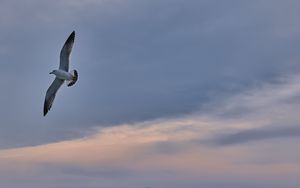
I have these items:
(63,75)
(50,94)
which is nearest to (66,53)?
(63,75)

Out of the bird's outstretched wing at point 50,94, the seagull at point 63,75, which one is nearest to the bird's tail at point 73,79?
the seagull at point 63,75

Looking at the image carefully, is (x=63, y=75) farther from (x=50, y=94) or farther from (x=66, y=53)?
(x=50, y=94)

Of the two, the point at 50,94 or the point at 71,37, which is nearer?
the point at 71,37

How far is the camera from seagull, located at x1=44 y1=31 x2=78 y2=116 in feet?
264

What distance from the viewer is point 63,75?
82188 mm

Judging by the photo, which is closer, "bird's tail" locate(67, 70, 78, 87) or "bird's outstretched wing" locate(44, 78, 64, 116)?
"bird's tail" locate(67, 70, 78, 87)

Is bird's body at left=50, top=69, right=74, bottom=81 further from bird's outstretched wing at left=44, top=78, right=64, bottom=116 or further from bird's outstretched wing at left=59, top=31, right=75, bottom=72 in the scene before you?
bird's outstretched wing at left=44, top=78, right=64, bottom=116

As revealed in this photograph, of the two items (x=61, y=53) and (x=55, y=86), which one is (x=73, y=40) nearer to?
(x=61, y=53)

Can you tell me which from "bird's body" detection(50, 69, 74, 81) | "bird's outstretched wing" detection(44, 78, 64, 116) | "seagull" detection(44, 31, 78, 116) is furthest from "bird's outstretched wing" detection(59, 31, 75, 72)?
"bird's outstretched wing" detection(44, 78, 64, 116)

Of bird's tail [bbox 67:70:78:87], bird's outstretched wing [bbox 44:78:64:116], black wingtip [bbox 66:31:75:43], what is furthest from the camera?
bird's outstretched wing [bbox 44:78:64:116]

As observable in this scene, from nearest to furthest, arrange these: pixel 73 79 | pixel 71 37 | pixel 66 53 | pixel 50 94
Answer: pixel 73 79
pixel 66 53
pixel 71 37
pixel 50 94

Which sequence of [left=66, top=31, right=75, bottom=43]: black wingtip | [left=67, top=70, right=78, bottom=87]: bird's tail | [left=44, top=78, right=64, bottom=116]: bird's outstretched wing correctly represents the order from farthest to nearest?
[left=44, top=78, right=64, bottom=116]: bird's outstretched wing < [left=66, top=31, right=75, bottom=43]: black wingtip < [left=67, top=70, right=78, bottom=87]: bird's tail

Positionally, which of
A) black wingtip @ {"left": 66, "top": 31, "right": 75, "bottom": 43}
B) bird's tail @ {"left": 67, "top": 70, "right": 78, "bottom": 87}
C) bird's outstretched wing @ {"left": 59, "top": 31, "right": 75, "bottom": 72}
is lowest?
bird's tail @ {"left": 67, "top": 70, "right": 78, "bottom": 87}

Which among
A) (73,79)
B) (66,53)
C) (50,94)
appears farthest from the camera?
(50,94)
